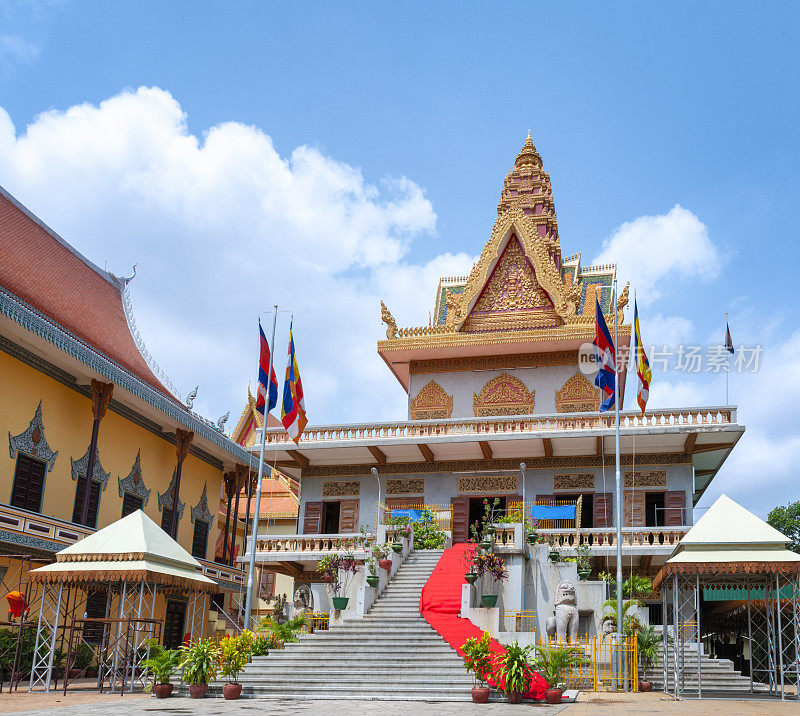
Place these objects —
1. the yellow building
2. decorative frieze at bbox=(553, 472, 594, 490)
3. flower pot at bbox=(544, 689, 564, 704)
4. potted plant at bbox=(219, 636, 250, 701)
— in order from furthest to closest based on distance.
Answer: decorative frieze at bbox=(553, 472, 594, 490) → the yellow building → potted plant at bbox=(219, 636, 250, 701) → flower pot at bbox=(544, 689, 564, 704)

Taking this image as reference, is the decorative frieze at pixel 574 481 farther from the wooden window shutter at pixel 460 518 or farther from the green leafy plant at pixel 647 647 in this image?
the green leafy plant at pixel 647 647

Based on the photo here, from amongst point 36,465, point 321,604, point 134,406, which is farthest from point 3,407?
point 321,604

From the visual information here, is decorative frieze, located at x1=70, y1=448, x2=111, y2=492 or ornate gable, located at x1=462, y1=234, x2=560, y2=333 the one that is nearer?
decorative frieze, located at x1=70, y1=448, x2=111, y2=492

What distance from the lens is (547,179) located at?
2980 centimetres

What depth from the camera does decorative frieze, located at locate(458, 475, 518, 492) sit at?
23688 millimetres

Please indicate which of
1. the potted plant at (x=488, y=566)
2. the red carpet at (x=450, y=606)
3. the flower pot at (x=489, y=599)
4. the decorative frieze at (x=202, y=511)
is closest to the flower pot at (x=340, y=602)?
the red carpet at (x=450, y=606)

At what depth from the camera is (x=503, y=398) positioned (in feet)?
84.3

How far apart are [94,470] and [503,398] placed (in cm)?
1146

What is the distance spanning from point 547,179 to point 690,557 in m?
18.8

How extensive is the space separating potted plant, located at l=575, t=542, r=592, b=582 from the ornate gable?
327 inches

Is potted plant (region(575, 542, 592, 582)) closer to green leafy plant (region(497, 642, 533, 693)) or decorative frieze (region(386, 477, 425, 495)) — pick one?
green leafy plant (region(497, 642, 533, 693))

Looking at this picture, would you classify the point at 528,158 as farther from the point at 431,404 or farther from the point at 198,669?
the point at 198,669

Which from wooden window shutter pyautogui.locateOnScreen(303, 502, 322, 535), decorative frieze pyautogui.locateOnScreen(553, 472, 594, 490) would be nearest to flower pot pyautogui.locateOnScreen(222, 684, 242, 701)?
wooden window shutter pyautogui.locateOnScreen(303, 502, 322, 535)

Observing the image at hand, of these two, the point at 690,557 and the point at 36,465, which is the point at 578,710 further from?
the point at 36,465
